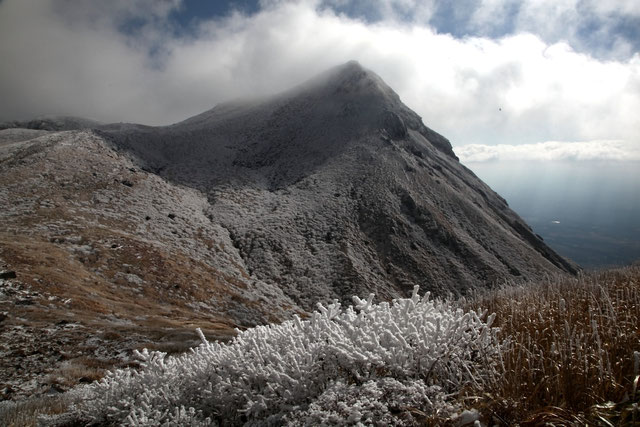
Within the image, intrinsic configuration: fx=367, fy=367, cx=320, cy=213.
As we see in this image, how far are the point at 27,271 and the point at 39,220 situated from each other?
20.1 meters

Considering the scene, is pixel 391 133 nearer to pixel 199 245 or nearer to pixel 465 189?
pixel 465 189

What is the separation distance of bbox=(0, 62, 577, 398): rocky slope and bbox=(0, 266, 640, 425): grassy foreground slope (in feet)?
28.1

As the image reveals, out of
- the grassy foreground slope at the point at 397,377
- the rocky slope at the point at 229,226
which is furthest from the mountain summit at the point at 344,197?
the grassy foreground slope at the point at 397,377

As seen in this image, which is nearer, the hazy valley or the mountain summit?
the hazy valley

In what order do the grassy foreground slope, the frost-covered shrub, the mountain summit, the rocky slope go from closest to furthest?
1. the grassy foreground slope
2. the frost-covered shrub
3. the rocky slope
4. the mountain summit

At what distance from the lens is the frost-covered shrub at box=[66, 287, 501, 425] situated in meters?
4.92

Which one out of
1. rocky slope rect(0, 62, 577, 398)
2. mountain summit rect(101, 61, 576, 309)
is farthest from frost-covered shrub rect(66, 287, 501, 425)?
mountain summit rect(101, 61, 576, 309)

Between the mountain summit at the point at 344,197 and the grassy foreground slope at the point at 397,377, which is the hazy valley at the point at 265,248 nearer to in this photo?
the grassy foreground slope at the point at 397,377

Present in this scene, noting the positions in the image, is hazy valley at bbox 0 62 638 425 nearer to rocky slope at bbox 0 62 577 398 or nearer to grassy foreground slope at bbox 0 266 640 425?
grassy foreground slope at bbox 0 266 640 425

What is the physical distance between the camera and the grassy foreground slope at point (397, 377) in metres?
4.40

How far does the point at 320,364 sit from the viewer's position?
5656 millimetres

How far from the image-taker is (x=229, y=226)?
66.2 metres

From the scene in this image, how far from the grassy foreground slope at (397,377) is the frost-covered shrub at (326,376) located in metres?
0.02

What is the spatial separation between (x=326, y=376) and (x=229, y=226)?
62.8 metres
